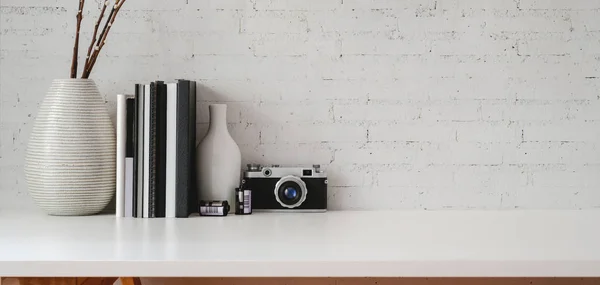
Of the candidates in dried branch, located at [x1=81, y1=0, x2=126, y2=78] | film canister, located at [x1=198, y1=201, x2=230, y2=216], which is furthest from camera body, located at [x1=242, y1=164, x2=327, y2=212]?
dried branch, located at [x1=81, y1=0, x2=126, y2=78]

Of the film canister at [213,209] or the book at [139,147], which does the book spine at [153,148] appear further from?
the film canister at [213,209]

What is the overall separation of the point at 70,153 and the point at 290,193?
2.08 feet

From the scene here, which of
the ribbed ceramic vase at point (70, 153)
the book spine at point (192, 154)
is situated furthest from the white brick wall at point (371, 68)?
the ribbed ceramic vase at point (70, 153)

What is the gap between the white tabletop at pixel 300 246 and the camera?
1289 mm

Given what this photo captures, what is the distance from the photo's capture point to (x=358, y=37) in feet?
6.90

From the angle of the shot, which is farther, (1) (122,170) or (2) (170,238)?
(1) (122,170)

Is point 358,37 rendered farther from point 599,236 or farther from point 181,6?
point 599,236

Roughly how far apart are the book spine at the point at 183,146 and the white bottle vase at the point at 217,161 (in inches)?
4.4

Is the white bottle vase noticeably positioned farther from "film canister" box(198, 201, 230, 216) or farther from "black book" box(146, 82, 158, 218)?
"black book" box(146, 82, 158, 218)

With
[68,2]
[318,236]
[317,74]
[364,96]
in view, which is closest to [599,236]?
[318,236]

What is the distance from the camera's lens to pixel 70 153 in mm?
1866

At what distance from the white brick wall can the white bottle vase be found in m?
0.13

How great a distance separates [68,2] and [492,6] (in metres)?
1.32

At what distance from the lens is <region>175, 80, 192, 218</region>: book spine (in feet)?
6.14
